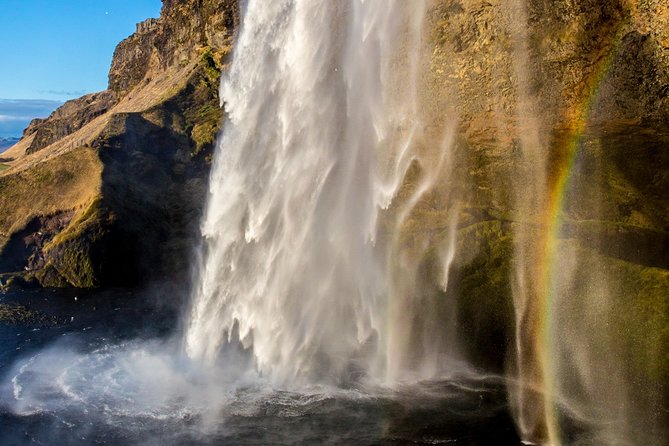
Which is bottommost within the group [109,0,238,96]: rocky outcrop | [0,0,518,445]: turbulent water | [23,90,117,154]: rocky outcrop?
[0,0,518,445]: turbulent water

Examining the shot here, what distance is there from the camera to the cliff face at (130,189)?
2405 inches

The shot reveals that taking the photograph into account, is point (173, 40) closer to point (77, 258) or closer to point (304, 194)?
point (77, 258)

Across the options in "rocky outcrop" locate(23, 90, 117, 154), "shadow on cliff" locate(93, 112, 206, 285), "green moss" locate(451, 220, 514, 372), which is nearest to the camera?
"green moss" locate(451, 220, 514, 372)

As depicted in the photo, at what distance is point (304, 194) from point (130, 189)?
1509 inches

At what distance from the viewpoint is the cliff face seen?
61.1 meters

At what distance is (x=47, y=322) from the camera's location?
154 feet

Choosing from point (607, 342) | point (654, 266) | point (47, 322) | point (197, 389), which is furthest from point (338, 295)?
point (47, 322)

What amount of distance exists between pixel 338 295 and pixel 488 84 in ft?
60.1

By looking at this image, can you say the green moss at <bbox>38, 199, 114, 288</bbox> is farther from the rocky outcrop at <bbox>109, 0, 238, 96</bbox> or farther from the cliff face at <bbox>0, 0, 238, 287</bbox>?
the rocky outcrop at <bbox>109, 0, 238, 96</bbox>

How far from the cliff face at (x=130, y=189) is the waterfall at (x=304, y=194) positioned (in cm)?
2538

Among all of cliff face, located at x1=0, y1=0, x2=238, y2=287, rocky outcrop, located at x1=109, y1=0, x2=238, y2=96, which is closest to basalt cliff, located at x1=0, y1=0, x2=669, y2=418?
cliff face, located at x1=0, y1=0, x2=238, y2=287

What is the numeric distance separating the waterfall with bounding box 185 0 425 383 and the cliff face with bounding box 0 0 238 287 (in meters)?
25.4

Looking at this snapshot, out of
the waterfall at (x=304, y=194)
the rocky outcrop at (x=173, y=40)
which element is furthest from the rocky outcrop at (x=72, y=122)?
the waterfall at (x=304, y=194)

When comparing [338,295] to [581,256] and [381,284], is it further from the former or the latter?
[581,256]
